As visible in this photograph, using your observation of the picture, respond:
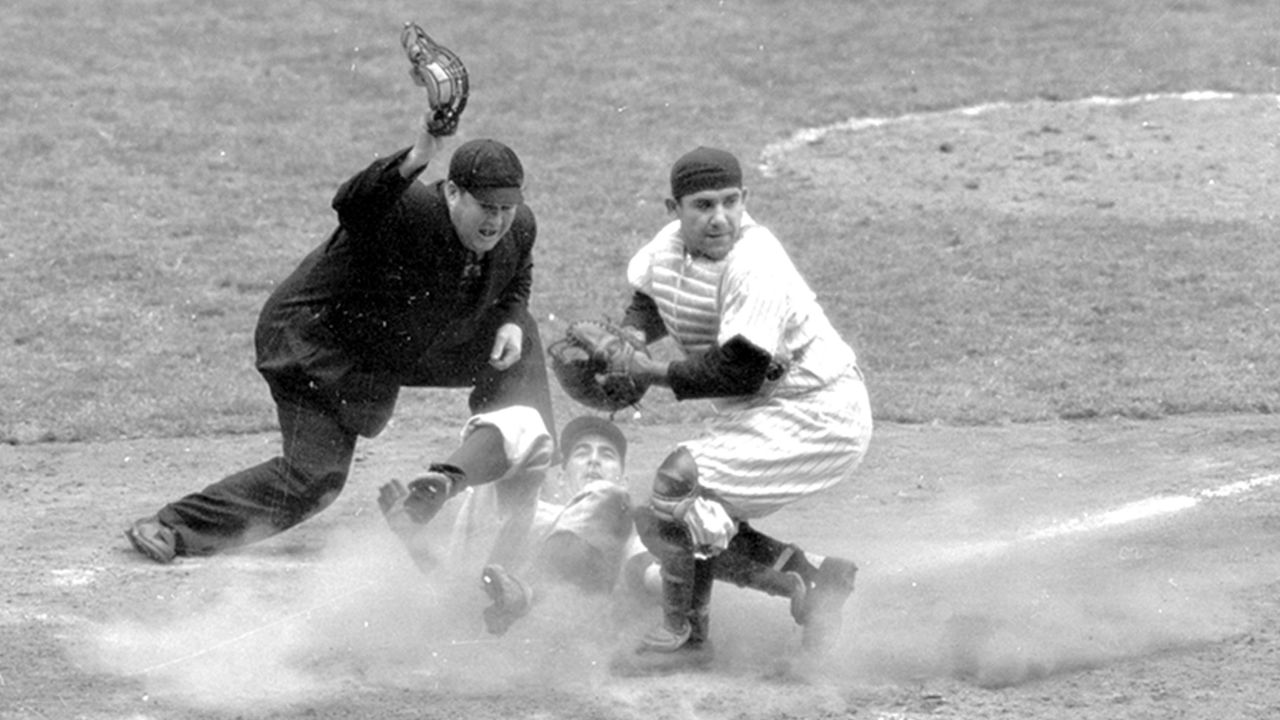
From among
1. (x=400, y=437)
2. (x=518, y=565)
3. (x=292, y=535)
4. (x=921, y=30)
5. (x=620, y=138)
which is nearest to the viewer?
(x=518, y=565)

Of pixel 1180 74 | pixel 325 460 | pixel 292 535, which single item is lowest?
pixel 292 535

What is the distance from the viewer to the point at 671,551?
20.1ft

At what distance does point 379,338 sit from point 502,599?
3.53ft

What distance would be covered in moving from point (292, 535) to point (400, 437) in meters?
1.38

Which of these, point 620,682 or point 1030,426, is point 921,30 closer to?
point 1030,426

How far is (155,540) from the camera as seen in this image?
692 cm

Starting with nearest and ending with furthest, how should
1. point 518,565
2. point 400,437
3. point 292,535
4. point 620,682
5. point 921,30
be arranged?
point 620,682, point 518,565, point 292,535, point 400,437, point 921,30

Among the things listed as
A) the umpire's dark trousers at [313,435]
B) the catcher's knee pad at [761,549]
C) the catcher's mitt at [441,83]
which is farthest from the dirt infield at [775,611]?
the catcher's mitt at [441,83]

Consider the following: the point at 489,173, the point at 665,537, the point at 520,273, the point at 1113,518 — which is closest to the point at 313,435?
the point at 520,273

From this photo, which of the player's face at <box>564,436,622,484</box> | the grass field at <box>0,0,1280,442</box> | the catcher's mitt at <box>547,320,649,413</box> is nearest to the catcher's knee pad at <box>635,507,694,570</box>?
the catcher's mitt at <box>547,320,649,413</box>

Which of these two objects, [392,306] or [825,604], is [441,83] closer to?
[392,306]

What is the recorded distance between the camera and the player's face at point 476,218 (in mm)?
6465

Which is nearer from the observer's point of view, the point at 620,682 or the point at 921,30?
the point at 620,682

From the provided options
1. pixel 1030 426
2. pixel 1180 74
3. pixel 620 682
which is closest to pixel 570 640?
pixel 620 682
